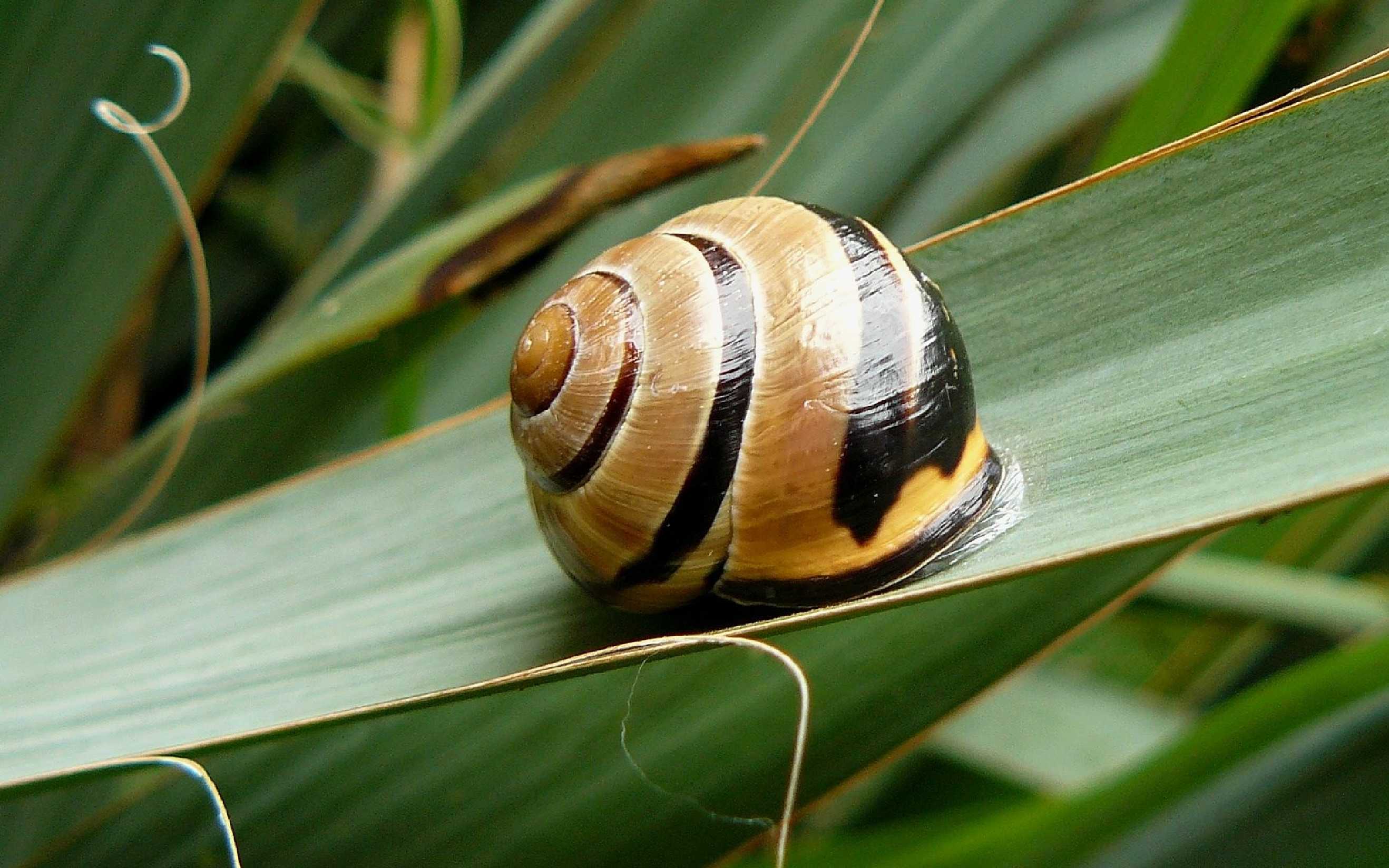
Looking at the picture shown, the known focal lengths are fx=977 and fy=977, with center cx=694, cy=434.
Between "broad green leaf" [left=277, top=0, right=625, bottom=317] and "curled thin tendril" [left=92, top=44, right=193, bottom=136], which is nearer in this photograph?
"curled thin tendril" [left=92, top=44, right=193, bottom=136]

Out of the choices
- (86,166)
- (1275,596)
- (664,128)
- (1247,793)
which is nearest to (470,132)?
(664,128)

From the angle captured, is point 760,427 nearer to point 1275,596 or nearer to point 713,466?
point 713,466

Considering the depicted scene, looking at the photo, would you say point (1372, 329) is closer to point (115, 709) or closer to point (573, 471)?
point (573, 471)

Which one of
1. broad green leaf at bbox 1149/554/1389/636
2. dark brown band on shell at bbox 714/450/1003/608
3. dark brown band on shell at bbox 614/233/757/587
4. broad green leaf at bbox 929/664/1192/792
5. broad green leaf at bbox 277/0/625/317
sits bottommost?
broad green leaf at bbox 929/664/1192/792

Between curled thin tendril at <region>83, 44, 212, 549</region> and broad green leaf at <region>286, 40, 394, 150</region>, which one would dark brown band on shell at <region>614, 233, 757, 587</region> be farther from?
broad green leaf at <region>286, 40, 394, 150</region>

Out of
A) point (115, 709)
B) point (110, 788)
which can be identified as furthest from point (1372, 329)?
point (110, 788)

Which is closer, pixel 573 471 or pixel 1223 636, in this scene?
pixel 573 471

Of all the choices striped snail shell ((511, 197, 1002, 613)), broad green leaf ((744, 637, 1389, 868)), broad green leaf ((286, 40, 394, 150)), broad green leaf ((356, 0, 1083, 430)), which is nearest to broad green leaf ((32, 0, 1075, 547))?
broad green leaf ((356, 0, 1083, 430))
